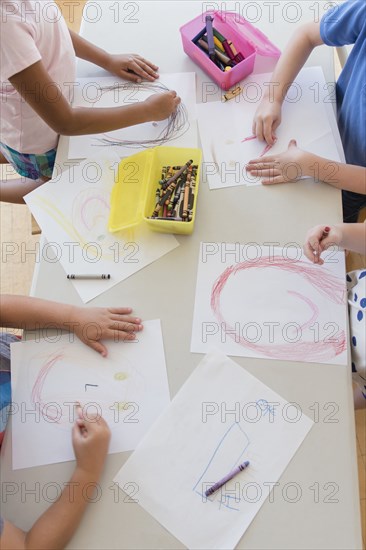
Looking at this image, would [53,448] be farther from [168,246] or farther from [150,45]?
[150,45]

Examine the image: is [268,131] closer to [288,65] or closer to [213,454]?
[288,65]

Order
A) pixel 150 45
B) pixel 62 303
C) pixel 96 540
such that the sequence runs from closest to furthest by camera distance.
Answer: pixel 96 540 → pixel 62 303 → pixel 150 45

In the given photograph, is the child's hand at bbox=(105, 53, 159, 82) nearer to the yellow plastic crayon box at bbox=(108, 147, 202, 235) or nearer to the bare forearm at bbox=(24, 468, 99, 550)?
the yellow plastic crayon box at bbox=(108, 147, 202, 235)

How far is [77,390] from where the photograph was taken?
2.60 feet

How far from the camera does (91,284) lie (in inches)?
34.4

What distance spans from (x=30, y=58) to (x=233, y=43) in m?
0.45

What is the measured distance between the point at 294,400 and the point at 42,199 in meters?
0.60

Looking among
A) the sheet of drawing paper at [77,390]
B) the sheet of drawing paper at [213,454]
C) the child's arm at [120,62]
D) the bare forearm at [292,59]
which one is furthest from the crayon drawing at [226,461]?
the child's arm at [120,62]

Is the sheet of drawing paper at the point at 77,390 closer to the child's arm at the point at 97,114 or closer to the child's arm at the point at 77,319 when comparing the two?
the child's arm at the point at 77,319

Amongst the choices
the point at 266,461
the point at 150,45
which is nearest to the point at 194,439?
the point at 266,461

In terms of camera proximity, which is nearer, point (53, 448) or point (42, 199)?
point (53, 448)

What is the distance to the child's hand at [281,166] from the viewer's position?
3.05ft

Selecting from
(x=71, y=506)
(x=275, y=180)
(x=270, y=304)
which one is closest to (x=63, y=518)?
(x=71, y=506)

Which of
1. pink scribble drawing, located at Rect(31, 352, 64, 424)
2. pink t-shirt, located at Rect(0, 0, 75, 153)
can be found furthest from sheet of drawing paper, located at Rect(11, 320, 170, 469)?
pink t-shirt, located at Rect(0, 0, 75, 153)
